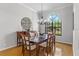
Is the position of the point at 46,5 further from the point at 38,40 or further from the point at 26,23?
the point at 38,40

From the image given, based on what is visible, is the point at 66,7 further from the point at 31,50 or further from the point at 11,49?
the point at 11,49

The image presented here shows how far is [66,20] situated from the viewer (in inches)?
67.8

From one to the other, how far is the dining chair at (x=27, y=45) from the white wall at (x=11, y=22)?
0.14 meters

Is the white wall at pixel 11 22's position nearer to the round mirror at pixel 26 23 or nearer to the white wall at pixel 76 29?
the round mirror at pixel 26 23

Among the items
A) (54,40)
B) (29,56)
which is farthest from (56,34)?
(29,56)

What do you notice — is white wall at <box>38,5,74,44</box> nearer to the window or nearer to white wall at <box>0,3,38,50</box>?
the window

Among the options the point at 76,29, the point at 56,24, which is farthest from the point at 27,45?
the point at 76,29

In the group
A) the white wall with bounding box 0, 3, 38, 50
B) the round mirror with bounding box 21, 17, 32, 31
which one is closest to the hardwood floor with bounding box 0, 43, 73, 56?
the white wall with bounding box 0, 3, 38, 50

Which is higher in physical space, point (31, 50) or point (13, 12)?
point (13, 12)

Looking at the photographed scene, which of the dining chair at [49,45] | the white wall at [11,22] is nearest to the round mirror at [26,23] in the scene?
the white wall at [11,22]

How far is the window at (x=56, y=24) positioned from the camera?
5.74 ft

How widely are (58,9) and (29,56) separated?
3.06 feet

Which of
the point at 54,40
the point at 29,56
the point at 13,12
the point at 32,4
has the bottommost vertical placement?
the point at 29,56

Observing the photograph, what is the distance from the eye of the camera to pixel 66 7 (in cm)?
170
